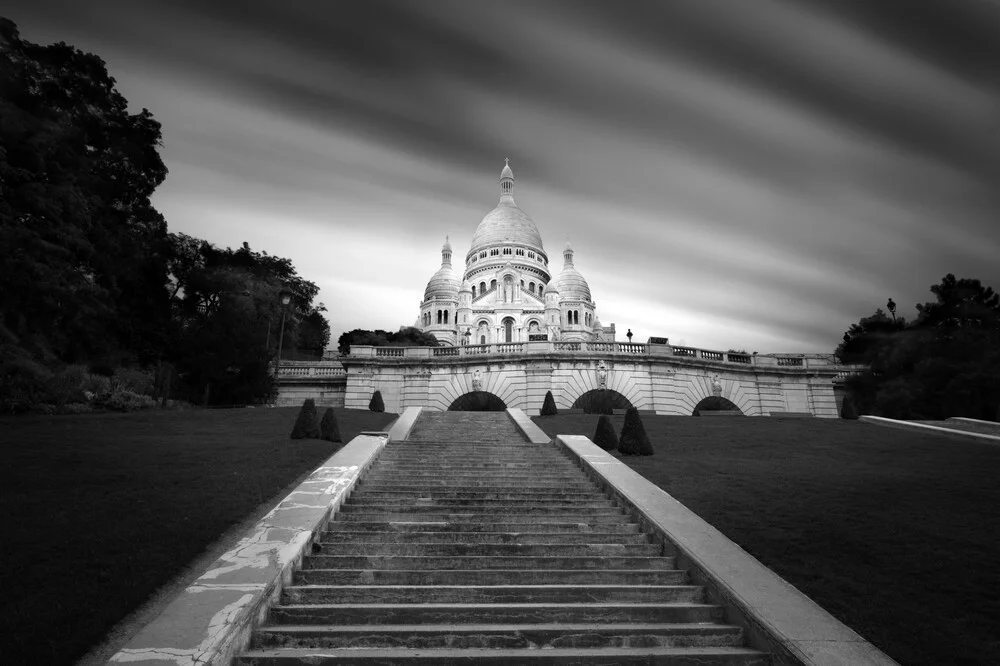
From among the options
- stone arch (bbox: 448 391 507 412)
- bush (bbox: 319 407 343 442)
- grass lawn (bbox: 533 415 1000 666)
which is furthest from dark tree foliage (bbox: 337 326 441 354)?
grass lawn (bbox: 533 415 1000 666)

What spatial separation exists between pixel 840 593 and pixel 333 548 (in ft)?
22.7

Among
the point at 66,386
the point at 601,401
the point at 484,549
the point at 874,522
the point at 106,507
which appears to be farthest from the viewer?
the point at 601,401

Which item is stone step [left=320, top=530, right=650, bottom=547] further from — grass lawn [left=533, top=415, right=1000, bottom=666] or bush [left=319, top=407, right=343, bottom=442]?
bush [left=319, top=407, right=343, bottom=442]

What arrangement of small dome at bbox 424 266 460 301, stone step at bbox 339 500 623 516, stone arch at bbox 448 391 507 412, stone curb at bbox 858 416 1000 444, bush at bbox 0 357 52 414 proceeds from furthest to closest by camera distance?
small dome at bbox 424 266 460 301, stone arch at bbox 448 391 507 412, stone curb at bbox 858 416 1000 444, bush at bbox 0 357 52 414, stone step at bbox 339 500 623 516

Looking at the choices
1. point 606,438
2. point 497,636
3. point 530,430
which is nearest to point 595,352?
point 530,430

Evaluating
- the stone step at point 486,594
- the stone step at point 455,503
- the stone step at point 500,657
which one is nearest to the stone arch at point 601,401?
the stone step at point 455,503

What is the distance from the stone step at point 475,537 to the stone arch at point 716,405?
26.7m

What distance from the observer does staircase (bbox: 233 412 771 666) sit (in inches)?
Result: 253

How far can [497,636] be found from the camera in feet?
21.7

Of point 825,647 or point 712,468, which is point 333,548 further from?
point 712,468

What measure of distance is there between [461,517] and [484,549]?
1.47 m

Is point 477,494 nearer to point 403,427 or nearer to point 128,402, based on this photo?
point 403,427

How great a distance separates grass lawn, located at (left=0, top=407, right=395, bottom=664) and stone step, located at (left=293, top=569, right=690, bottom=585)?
6.36 ft

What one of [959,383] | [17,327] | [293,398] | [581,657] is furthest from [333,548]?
[959,383]
